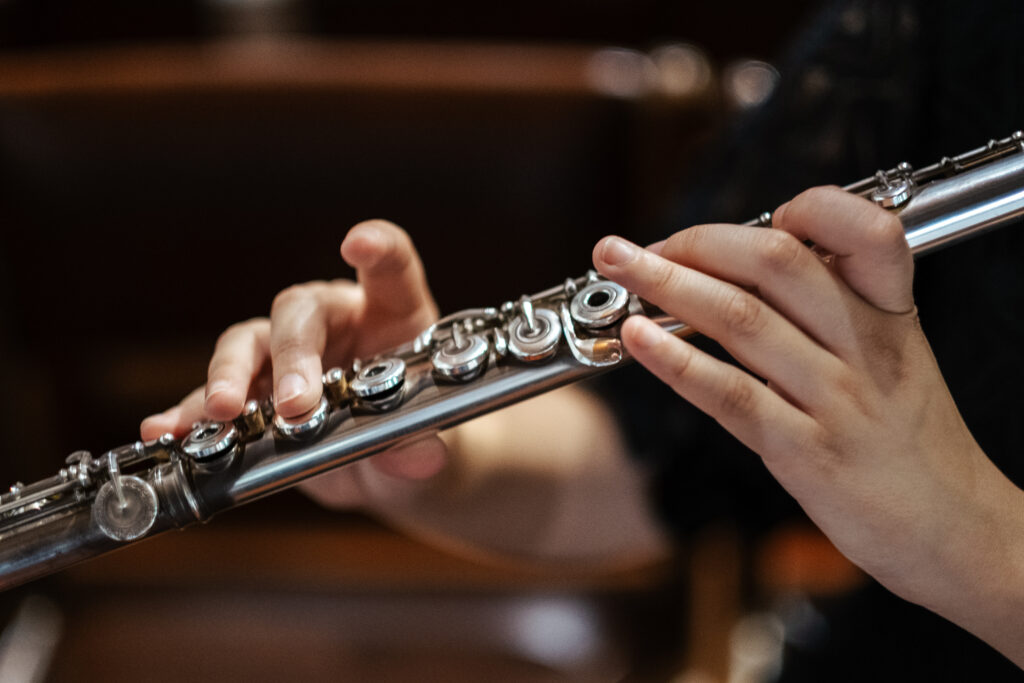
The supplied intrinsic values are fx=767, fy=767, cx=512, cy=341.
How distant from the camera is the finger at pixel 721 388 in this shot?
1.02 feet

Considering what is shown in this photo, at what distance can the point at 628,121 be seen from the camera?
3.06ft

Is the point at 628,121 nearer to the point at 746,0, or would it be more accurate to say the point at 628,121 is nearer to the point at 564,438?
the point at 564,438

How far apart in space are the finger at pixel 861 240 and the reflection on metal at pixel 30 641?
2.88ft

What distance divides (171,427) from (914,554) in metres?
0.38

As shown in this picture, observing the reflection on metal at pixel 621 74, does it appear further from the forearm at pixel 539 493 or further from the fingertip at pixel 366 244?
the fingertip at pixel 366 244

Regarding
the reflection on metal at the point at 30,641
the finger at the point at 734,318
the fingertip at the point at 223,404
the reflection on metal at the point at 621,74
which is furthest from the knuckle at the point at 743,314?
the reflection on metal at the point at 30,641

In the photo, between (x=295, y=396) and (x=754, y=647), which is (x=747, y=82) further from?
(x=295, y=396)

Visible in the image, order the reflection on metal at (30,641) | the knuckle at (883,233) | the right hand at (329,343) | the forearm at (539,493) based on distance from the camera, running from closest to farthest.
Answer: the knuckle at (883,233), the right hand at (329,343), the forearm at (539,493), the reflection on metal at (30,641)

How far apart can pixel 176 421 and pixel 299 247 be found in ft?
1.84

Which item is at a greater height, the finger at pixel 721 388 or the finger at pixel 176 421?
the finger at pixel 176 421

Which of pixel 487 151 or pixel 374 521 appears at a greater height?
pixel 487 151

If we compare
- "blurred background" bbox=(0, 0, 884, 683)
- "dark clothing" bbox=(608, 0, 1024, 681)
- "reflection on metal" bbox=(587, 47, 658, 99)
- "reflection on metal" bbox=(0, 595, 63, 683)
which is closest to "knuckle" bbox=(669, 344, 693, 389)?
"dark clothing" bbox=(608, 0, 1024, 681)

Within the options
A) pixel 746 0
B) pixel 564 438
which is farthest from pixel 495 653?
pixel 746 0

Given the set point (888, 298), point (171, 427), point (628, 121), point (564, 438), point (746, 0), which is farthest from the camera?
point (746, 0)
